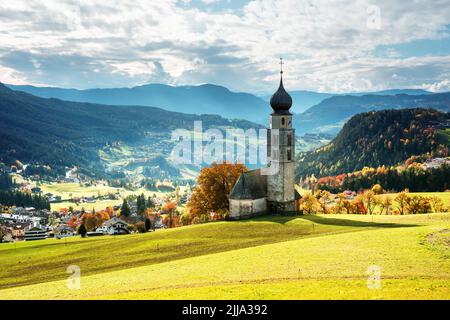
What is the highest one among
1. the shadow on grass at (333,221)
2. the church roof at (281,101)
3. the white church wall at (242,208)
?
the church roof at (281,101)

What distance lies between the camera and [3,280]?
4644 centimetres

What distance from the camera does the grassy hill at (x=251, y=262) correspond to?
2967 cm

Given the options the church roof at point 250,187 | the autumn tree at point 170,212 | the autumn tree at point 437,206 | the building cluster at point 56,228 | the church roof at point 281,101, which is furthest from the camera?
the building cluster at point 56,228

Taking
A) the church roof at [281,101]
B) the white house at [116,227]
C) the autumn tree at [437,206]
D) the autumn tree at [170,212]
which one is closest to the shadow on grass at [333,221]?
the church roof at [281,101]

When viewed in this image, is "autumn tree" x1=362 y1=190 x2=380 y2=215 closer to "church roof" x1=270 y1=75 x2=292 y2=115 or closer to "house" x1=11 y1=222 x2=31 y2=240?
"church roof" x1=270 y1=75 x2=292 y2=115

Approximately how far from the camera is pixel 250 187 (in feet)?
240

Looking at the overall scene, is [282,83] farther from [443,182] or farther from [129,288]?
[443,182]

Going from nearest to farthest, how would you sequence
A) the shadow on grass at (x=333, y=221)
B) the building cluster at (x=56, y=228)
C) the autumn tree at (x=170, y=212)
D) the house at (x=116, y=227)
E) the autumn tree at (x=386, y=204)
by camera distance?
the shadow on grass at (x=333, y=221) → the autumn tree at (x=386, y=204) → the house at (x=116, y=227) → the autumn tree at (x=170, y=212) → the building cluster at (x=56, y=228)

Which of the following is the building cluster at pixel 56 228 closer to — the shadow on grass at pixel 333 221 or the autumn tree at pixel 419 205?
the shadow on grass at pixel 333 221

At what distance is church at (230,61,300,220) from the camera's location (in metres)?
74.0

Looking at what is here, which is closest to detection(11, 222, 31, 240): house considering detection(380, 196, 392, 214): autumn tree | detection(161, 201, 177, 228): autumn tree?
detection(161, 201, 177, 228): autumn tree

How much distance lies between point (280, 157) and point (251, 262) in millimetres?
36341

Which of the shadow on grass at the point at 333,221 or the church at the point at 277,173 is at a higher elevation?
the church at the point at 277,173
